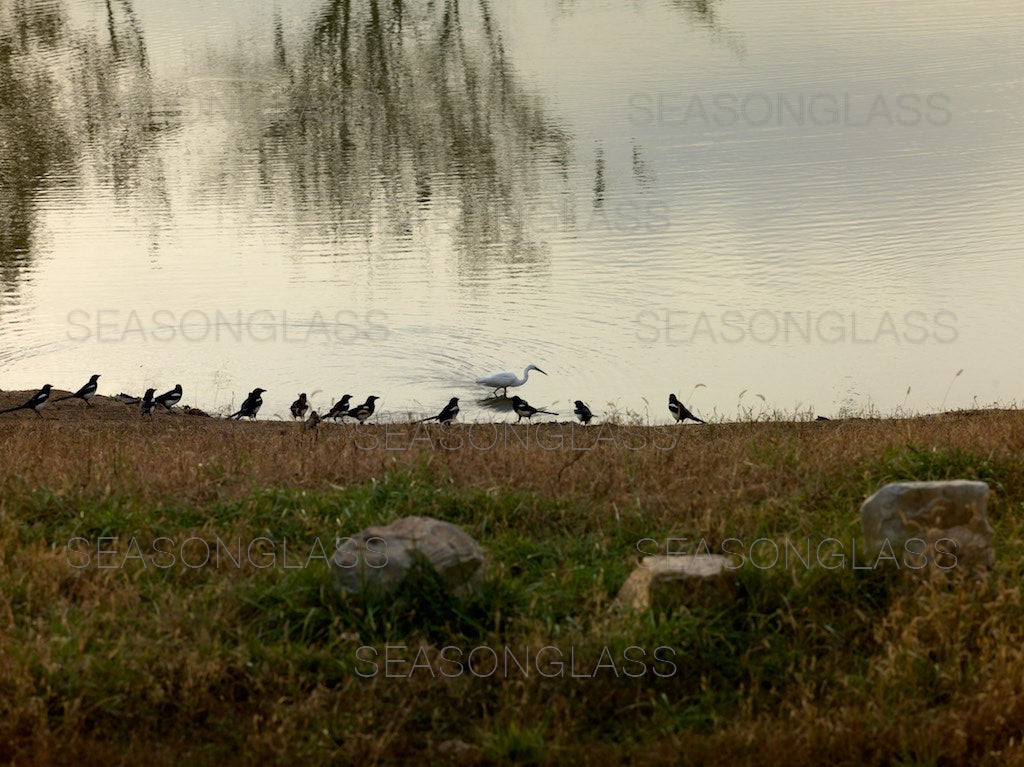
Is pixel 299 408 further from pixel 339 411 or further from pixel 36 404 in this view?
pixel 36 404

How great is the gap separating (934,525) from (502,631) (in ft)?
9.18

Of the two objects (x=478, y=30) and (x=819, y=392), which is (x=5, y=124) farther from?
(x=819, y=392)

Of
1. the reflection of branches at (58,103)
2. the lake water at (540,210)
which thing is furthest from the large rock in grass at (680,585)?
the reflection of branches at (58,103)

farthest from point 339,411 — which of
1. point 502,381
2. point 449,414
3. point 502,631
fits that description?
point 502,631

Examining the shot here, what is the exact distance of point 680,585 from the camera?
768 centimetres

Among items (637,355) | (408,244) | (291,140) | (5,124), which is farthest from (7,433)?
(5,124)

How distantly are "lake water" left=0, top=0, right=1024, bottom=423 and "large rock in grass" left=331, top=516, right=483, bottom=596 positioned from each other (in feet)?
32.4

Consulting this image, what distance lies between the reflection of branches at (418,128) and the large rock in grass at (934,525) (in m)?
18.3

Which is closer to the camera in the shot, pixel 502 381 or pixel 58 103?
pixel 502 381

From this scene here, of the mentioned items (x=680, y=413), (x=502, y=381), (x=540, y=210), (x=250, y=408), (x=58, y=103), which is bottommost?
(x=502, y=381)

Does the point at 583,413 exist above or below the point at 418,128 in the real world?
below

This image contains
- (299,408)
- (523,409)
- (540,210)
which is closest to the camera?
(523,409)

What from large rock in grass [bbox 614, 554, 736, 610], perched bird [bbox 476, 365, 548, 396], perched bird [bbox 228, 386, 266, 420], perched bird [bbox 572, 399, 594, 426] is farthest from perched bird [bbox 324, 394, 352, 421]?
large rock in grass [bbox 614, 554, 736, 610]

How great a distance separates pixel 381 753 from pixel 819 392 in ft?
45.6
